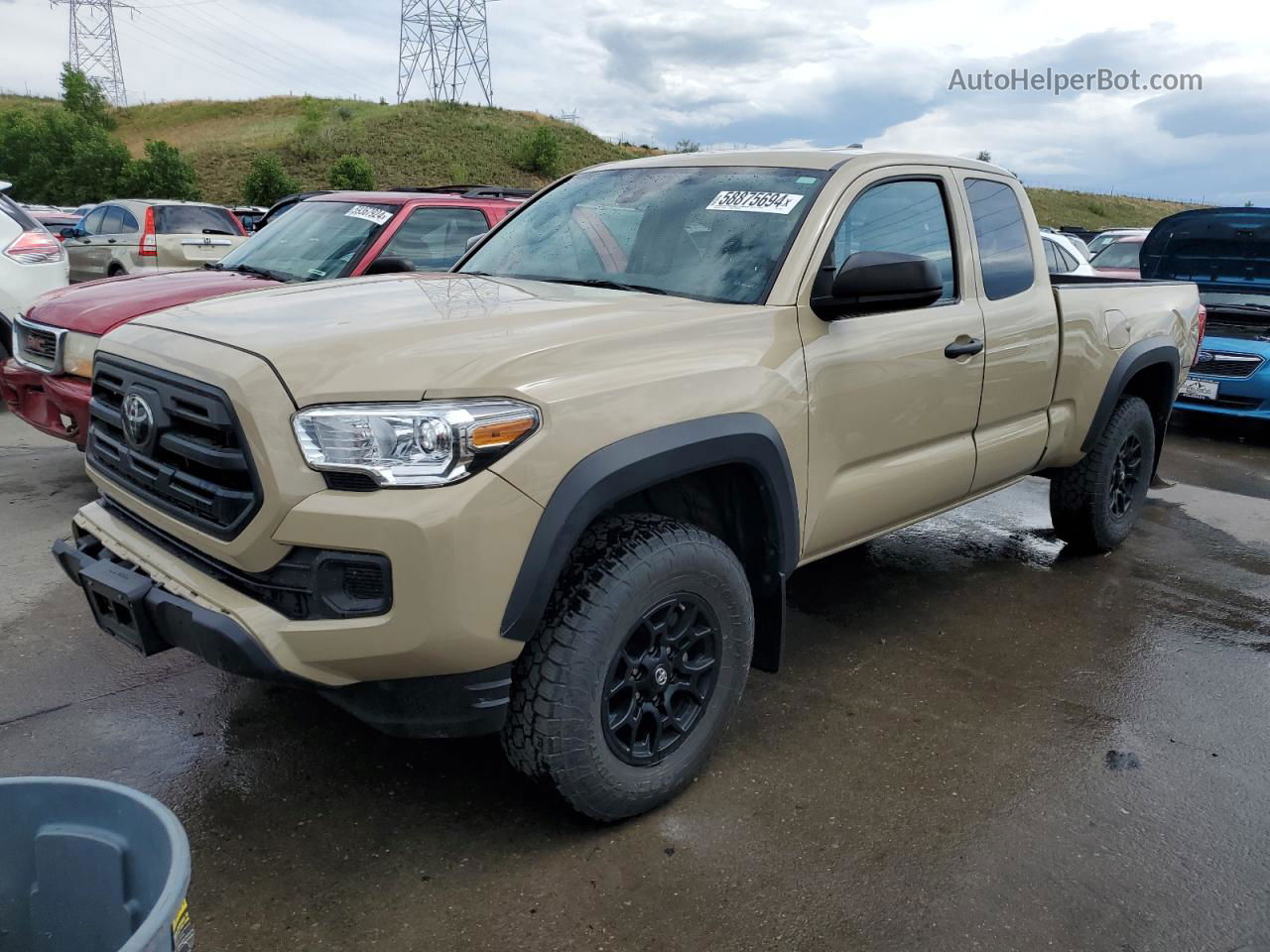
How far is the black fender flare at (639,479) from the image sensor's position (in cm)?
223

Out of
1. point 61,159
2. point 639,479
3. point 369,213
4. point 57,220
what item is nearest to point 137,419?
point 639,479

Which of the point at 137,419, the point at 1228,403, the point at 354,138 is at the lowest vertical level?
the point at 1228,403

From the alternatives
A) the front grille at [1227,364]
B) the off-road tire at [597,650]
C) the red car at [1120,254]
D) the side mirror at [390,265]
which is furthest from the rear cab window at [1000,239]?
the red car at [1120,254]

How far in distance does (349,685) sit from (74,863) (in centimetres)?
73

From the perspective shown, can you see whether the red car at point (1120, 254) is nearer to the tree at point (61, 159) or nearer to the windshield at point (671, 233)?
the windshield at point (671, 233)

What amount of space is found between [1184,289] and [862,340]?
3139mm

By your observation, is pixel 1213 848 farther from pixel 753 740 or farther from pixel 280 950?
pixel 280 950

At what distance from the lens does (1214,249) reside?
7.98 metres

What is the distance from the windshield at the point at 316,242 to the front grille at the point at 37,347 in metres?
1.25

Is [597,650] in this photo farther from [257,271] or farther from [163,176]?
[163,176]

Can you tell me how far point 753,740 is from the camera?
3158 millimetres

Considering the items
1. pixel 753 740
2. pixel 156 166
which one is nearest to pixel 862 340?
pixel 753 740

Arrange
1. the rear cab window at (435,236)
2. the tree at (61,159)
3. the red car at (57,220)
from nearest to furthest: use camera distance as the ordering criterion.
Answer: the rear cab window at (435,236)
the red car at (57,220)
the tree at (61,159)

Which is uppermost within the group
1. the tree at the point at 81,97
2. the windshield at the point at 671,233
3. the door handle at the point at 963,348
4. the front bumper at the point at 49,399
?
the tree at the point at 81,97
